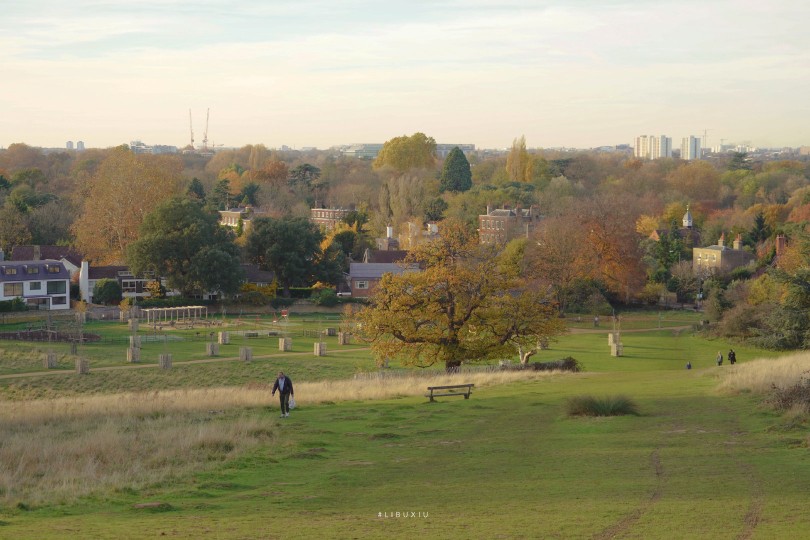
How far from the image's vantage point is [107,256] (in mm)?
81688

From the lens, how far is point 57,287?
226 ft

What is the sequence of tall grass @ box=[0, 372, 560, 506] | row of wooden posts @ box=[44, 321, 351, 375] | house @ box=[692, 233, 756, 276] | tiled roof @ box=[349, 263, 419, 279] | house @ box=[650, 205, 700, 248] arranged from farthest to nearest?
house @ box=[650, 205, 700, 248], house @ box=[692, 233, 756, 276], tiled roof @ box=[349, 263, 419, 279], row of wooden posts @ box=[44, 321, 351, 375], tall grass @ box=[0, 372, 560, 506]

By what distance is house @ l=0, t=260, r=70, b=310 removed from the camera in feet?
219

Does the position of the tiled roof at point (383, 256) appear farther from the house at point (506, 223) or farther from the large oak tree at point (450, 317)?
the large oak tree at point (450, 317)

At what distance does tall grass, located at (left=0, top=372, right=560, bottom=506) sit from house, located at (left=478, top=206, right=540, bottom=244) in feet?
202

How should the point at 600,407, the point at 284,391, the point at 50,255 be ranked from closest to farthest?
1. the point at 600,407
2. the point at 284,391
3. the point at 50,255

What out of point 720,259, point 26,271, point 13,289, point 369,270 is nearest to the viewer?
point 13,289

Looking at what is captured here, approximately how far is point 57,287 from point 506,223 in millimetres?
42326

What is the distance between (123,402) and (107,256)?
5766cm

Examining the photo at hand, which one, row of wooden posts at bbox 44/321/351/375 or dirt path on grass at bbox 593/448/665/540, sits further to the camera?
row of wooden posts at bbox 44/321/351/375

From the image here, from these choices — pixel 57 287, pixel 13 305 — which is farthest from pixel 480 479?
pixel 57 287

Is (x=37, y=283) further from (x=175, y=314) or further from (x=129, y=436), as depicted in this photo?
(x=129, y=436)

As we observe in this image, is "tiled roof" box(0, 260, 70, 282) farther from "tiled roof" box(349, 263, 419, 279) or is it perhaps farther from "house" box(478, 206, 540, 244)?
"house" box(478, 206, 540, 244)

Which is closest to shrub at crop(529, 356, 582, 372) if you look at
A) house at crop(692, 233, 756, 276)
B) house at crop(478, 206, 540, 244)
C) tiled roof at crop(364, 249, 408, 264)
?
house at crop(692, 233, 756, 276)
